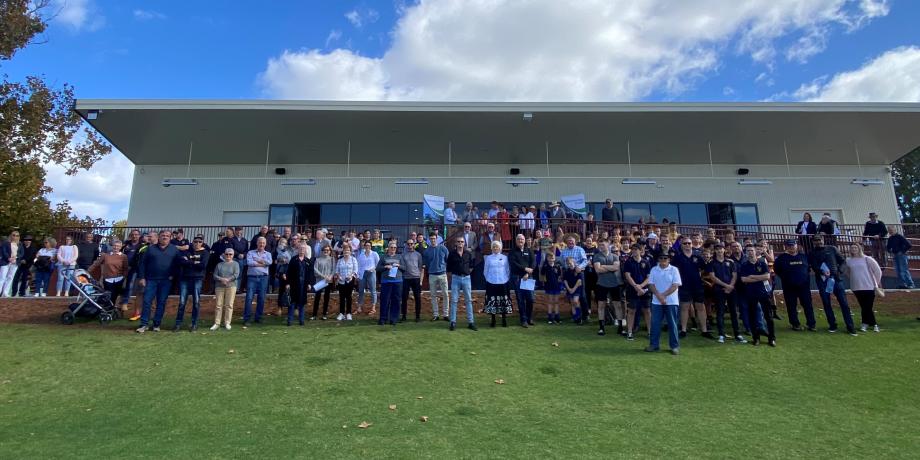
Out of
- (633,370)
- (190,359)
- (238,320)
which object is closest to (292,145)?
(238,320)

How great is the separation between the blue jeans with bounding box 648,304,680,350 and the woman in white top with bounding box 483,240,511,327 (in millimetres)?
2634

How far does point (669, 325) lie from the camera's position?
7281 millimetres

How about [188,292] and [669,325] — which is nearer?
[669,325]

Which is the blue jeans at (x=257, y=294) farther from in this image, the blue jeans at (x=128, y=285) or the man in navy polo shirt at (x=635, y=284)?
the man in navy polo shirt at (x=635, y=284)

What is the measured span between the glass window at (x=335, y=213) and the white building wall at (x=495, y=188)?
0.85 feet

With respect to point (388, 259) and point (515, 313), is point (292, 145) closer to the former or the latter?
point (388, 259)

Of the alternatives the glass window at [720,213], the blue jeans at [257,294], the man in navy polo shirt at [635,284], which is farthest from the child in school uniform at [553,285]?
the glass window at [720,213]

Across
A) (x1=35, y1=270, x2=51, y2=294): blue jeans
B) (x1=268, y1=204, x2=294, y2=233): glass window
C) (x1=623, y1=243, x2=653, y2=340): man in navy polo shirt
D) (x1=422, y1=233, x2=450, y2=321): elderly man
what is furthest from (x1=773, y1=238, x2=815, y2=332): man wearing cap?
(x1=35, y1=270, x2=51, y2=294): blue jeans

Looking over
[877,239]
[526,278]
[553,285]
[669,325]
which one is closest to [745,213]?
[877,239]

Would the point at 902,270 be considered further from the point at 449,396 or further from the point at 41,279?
the point at 41,279

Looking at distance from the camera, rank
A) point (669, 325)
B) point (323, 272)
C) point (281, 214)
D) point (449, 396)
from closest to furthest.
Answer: point (449, 396)
point (669, 325)
point (323, 272)
point (281, 214)

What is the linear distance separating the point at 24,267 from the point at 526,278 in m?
11.9

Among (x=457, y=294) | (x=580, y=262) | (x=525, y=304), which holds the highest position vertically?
(x=580, y=262)

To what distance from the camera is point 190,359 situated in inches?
268
